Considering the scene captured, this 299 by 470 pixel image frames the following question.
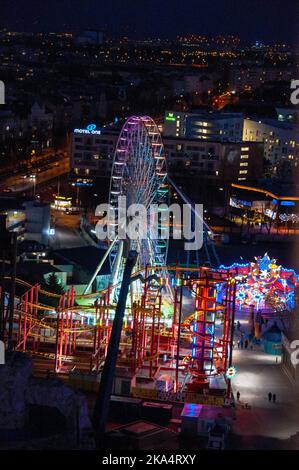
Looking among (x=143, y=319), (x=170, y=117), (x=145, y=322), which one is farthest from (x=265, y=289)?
(x=170, y=117)

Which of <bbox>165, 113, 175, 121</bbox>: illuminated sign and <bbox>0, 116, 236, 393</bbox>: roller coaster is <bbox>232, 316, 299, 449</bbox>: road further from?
<bbox>165, 113, 175, 121</bbox>: illuminated sign

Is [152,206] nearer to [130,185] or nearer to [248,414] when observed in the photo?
[130,185]

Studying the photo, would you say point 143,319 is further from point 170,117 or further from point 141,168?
point 170,117

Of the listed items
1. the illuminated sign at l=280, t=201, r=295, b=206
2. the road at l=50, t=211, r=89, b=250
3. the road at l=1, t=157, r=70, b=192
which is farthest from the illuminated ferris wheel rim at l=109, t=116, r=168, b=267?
the road at l=1, t=157, r=70, b=192

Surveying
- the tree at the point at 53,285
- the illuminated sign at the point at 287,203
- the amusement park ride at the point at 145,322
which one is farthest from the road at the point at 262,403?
the illuminated sign at the point at 287,203

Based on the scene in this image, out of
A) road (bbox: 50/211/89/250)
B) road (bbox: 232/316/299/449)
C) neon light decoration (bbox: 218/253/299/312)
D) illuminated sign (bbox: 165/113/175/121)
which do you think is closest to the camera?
road (bbox: 232/316/299/449)
